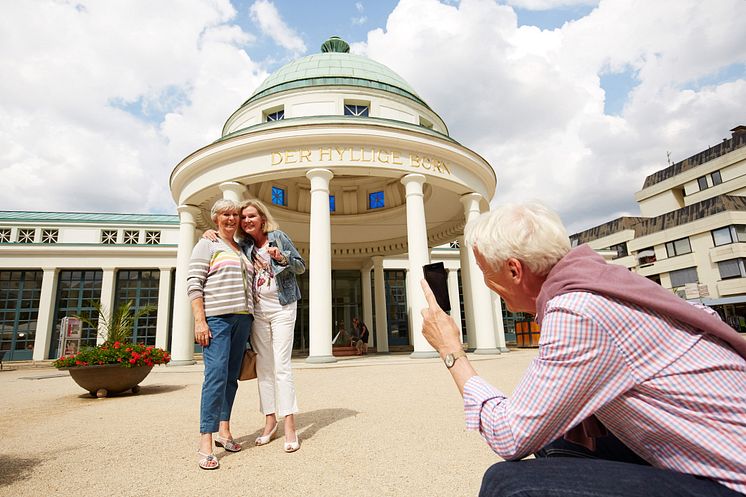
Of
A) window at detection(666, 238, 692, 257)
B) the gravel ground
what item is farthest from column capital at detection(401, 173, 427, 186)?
window at detection(666, 238, 692, 257)

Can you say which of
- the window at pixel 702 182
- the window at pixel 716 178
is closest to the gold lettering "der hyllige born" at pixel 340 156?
the window at pixel 716 178

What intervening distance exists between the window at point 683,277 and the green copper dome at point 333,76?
109ft

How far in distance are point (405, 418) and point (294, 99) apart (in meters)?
14.7

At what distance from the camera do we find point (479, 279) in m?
13.8

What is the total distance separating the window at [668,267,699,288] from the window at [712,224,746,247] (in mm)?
3295

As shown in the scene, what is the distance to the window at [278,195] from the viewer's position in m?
18.3

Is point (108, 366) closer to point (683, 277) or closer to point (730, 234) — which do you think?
point (730, 234)

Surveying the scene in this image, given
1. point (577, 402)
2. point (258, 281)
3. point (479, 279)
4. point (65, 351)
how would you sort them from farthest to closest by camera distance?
point (65, 351) < point (479, 279) < point (258, 281) < point (577, 402)

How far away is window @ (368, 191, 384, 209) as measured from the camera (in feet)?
64.2

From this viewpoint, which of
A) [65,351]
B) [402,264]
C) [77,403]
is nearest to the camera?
[77,403]

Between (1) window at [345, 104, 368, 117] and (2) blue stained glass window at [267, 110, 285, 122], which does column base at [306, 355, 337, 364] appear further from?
(2) blue stained glass window at [267, 110, 285, 122]

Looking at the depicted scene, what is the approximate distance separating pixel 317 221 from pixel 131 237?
62.3ft

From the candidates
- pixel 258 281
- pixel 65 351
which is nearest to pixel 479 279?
pixel 258 281

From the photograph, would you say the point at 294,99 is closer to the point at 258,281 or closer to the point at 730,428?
the point at 258,281
